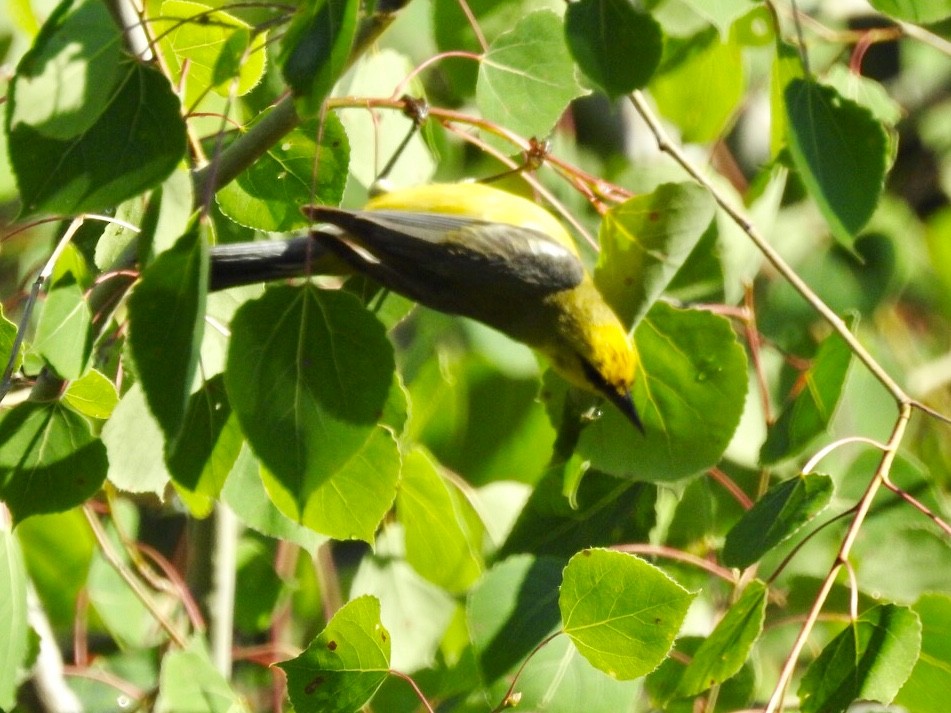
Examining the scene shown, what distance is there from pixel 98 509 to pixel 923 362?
257 cm

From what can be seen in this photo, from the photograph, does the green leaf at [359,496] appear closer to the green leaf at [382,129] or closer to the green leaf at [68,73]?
the green leaf at [68,73]

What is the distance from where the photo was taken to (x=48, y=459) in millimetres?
1262

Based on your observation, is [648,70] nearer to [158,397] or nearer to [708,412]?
[708,412]

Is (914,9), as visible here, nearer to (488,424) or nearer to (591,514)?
(591,514)

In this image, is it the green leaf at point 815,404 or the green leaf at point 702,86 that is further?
the green leaf at point 702,86

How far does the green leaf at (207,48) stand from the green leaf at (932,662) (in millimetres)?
962

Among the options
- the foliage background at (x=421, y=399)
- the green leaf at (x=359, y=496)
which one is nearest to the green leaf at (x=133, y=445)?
the foliage background at (x=421, y=399)

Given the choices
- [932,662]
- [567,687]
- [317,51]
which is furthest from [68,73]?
[932,662]

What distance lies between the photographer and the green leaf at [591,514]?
1558 mm

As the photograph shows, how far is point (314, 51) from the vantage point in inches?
39.5

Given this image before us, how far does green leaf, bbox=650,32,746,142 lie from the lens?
77.8 inches

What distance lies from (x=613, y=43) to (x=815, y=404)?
0.53 m

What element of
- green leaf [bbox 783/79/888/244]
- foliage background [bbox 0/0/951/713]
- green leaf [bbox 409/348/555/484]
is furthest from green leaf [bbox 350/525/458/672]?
green leaf [bbox 783/79/888/244]

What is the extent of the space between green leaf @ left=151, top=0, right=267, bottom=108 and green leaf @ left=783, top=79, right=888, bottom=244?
0.66 metres
